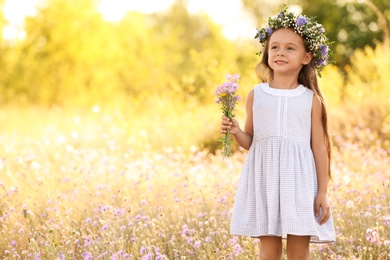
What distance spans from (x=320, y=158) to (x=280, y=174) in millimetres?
A: 242

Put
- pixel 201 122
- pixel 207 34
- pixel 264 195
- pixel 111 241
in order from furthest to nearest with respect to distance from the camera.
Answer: pixel 207 34
pixel 201 122
pixel 111 241
pixel 264 195

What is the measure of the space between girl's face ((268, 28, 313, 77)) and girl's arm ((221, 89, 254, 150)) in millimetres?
222

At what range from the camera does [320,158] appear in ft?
10.1

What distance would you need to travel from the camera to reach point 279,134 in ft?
10.1

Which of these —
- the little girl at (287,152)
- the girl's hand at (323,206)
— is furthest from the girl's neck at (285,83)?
the girl's hand at (323,206)

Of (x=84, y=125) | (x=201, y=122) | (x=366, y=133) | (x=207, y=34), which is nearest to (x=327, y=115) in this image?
(x=366, y=133)

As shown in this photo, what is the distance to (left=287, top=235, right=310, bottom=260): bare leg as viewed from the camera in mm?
3064

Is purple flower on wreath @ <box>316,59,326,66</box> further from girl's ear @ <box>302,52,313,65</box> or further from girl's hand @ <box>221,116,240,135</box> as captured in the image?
girl's hand @ <box>221,116,240,135</box>

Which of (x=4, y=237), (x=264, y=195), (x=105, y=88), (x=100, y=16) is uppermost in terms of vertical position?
(x=100, y=16)

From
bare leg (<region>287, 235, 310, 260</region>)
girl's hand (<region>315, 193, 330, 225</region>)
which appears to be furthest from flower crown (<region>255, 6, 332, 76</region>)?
bare leg (<region>287, 235, 310, 260</region>)

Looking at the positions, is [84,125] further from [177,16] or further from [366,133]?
[177,16]

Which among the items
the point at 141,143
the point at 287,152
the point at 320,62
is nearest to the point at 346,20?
the point at 141,143

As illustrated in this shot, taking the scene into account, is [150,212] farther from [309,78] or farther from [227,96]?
[309,78]

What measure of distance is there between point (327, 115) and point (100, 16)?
13.7m
